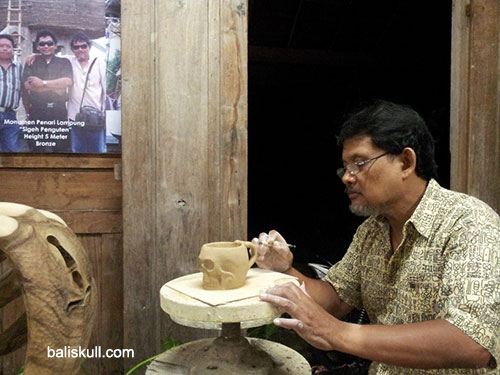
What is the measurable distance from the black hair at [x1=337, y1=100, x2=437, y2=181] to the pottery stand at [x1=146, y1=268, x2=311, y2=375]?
0.72 metres

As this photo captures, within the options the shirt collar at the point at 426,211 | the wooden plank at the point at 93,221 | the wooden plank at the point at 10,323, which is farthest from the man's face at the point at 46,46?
the shirt collar at the point at 426,211

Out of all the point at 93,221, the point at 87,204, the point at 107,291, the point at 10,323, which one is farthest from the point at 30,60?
the point at 10,323

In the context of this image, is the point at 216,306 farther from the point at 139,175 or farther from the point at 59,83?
the point at 59,83

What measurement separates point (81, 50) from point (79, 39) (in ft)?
0.20

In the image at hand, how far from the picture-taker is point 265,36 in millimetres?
5562

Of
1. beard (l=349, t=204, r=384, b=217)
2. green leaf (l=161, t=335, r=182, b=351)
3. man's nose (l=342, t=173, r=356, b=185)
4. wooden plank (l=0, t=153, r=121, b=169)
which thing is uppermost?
wooden plank (l=0, t=153, r=121, b=169)

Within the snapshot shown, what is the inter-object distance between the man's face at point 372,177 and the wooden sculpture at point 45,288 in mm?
1276

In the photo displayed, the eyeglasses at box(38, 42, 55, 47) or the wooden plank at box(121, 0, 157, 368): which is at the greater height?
the eyeglasses at box(38, 42, 55, 47)

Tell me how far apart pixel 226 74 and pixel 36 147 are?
1153 mm

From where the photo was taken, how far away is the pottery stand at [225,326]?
170 centimetres

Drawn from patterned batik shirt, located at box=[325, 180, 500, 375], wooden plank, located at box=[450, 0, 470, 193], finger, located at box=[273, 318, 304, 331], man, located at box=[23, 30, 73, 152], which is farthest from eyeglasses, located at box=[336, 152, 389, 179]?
man, located at box=[23, 30, 73, 152]

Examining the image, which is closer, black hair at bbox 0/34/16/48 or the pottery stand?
the pottery stand

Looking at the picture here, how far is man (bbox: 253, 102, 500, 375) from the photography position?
165cm

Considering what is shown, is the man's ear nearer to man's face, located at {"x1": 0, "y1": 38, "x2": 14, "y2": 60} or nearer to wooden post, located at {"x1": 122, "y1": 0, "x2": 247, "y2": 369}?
wooden post, located at {"x1": 122, "y1": 0, "x2": 247, "y2": 369}
